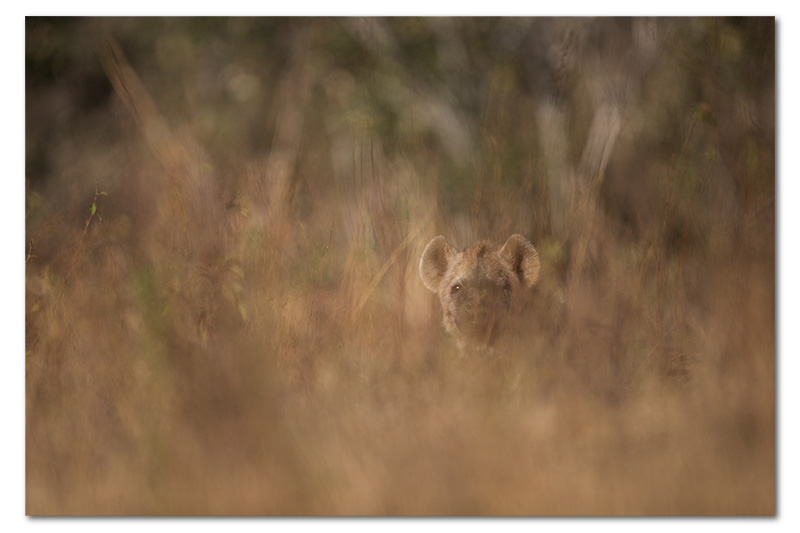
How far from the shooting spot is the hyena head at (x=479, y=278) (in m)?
3.96

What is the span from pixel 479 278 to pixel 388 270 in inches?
18.7

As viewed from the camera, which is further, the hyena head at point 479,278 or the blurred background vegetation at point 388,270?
the hyena head at point 479,278

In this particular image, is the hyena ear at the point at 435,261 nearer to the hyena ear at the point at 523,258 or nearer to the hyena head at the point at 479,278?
the hyena head at the point at 479,278

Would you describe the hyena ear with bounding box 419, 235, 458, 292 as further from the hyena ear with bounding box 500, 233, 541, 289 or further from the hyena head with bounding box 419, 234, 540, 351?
the hyena ear with bounding box 500, 233, 541, 289

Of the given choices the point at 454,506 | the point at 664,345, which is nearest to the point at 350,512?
the point at 454,506

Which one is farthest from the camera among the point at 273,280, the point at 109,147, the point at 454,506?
the point at 109,147

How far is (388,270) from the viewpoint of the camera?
399cm

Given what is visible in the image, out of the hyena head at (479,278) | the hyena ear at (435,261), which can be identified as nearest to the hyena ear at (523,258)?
the hyena head at (479,278)

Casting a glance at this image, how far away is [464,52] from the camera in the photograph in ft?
14.1

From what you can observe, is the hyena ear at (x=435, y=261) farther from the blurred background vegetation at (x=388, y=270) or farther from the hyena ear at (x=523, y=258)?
the hyena ear at (x=523, y=258)

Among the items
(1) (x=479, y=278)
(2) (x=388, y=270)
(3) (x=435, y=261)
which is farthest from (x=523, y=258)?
(2) (x=388, y=270)

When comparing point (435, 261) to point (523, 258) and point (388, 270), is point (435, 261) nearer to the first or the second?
point (388, 270)

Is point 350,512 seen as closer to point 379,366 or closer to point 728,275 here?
point 379,366

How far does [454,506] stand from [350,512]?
439 mm
